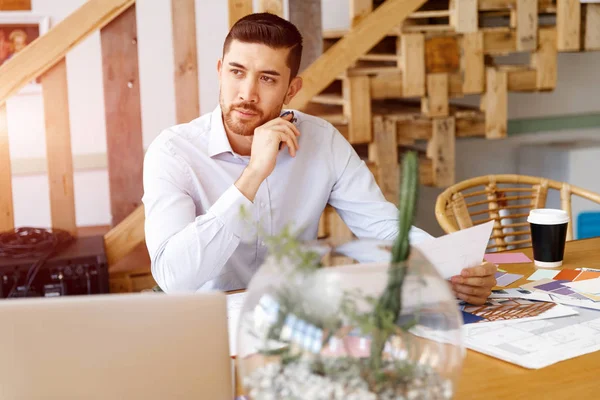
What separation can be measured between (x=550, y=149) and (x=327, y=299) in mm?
3830

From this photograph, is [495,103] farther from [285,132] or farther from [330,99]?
[285,132]

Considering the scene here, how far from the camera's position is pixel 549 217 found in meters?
1.71

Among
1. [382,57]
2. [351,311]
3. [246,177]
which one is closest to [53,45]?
[382,57]

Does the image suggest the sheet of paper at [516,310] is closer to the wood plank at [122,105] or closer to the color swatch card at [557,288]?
the color swatch card at [557,288]

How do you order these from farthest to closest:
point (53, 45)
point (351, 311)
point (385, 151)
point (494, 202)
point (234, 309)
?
point (385, 151) → point (53, 45) → point (494, 202) → point (234, 309) → point (351, 311)

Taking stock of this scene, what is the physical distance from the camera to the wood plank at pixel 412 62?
134 inches

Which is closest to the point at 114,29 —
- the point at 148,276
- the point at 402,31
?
the point at 148,276

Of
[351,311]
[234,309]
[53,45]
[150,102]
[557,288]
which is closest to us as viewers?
[351,311]

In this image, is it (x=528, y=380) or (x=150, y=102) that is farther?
(x=150, y=102)

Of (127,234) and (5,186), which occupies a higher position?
(5,186)

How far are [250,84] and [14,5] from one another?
3.15 metres

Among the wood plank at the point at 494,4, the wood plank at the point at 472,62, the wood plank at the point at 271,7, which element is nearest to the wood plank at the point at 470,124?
the wood plank at the point at 472,62

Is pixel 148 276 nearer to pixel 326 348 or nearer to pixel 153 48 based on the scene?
pixel 153 48

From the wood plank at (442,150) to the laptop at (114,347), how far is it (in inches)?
108
